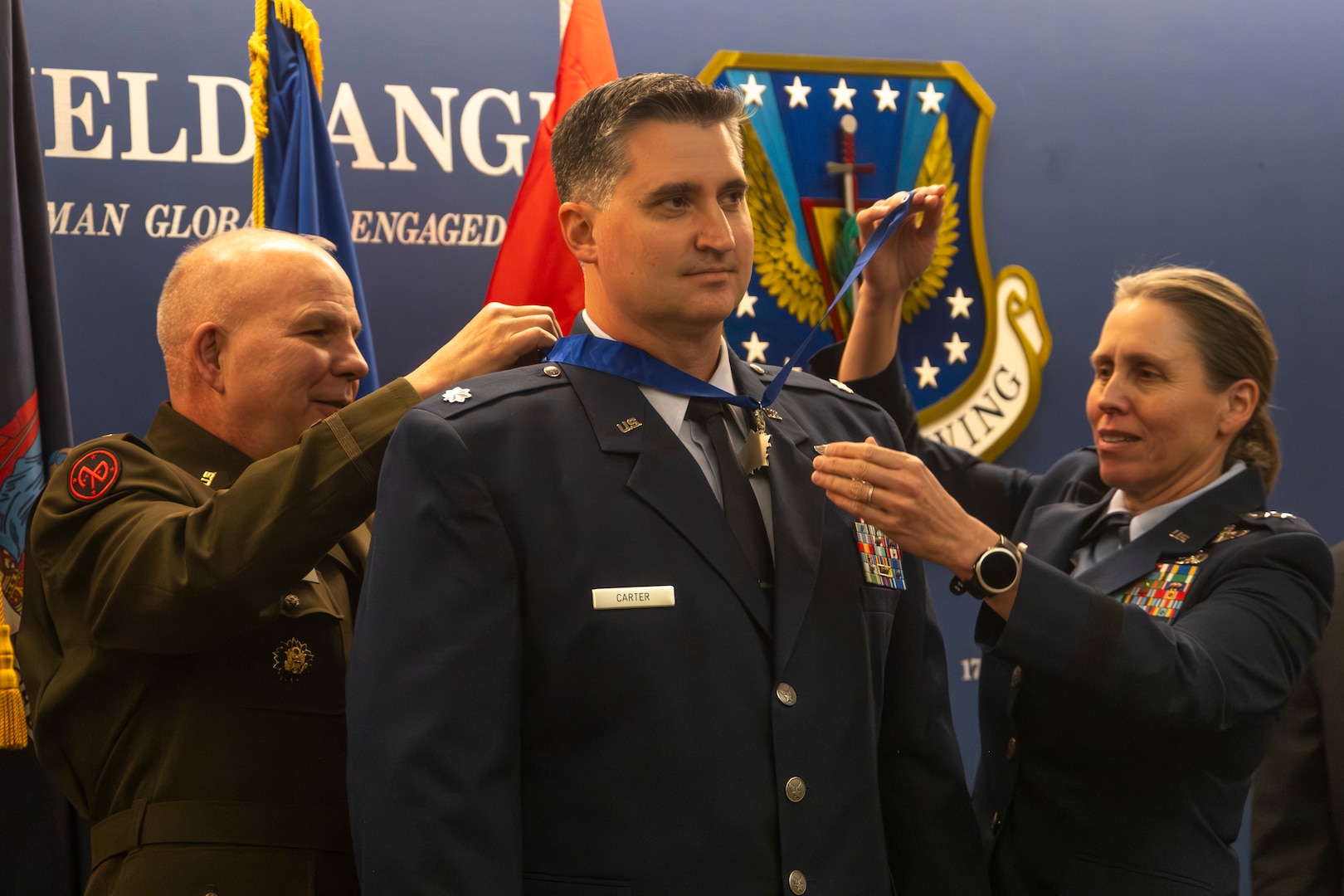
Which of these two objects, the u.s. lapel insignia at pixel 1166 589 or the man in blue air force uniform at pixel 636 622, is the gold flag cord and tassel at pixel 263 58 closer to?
the man in blue air force uniform at pixel 636 622

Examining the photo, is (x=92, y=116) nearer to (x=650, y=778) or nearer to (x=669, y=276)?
(x=669, y=276)

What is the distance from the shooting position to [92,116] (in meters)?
2.82

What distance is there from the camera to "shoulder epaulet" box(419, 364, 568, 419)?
4.40ft

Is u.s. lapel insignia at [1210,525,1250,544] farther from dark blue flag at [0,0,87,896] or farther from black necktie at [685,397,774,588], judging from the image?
dark blue flag at [0,0,87,896]

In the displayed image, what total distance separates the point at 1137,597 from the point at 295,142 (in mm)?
1907

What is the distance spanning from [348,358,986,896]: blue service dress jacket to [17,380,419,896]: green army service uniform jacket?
0.36 m

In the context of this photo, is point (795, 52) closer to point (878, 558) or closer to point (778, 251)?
point (778, 251)

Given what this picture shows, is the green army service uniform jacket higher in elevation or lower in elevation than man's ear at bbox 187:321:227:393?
lower

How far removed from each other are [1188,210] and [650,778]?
2965 mm

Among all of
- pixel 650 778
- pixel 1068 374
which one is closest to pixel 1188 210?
pixel 1068 374

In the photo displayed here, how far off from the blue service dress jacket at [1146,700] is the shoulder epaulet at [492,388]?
0.64 meters

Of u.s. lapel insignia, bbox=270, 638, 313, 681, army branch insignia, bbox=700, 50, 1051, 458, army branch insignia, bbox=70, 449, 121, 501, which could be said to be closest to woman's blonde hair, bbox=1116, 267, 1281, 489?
army branch insignia, bbox=700, 50, 1051, 458

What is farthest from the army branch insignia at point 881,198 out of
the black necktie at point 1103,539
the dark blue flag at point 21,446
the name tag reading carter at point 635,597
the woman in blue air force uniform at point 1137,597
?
the name tag reading carter at point 635,597

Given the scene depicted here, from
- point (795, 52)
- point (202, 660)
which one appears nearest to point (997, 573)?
point (202, 660)
